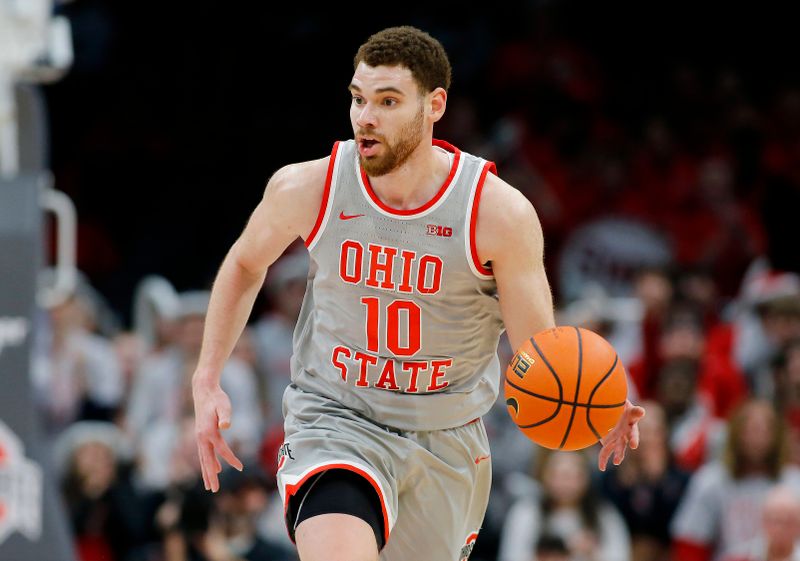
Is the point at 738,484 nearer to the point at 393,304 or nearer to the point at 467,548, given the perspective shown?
the point at 467,548

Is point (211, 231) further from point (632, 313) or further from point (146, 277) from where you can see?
point (632, 313)

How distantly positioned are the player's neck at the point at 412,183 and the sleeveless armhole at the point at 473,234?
134 mm

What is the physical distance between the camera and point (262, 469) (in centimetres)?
905

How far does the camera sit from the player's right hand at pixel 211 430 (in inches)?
189

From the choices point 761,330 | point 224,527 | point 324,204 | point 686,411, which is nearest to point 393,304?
point 324,204

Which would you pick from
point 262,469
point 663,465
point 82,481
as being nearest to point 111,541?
point 82,481

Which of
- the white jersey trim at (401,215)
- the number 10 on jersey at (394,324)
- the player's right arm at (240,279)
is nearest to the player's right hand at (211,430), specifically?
the player's right arm at (240,279)

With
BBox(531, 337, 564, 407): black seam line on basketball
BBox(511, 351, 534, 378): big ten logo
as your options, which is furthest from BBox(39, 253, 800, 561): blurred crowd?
BBox(531, 337, 564, 407): black seam line on basketball

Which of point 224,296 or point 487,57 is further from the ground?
point 224,296

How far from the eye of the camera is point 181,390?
9.73 metres

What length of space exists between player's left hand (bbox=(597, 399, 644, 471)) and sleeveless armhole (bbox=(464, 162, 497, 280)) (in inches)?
26.3

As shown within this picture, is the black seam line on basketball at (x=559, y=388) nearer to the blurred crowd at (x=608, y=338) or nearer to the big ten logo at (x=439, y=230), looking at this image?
the big ten logo at (x=439, y=230)

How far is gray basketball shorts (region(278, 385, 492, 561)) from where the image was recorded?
15.5 ft

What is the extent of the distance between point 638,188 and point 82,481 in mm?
6344
